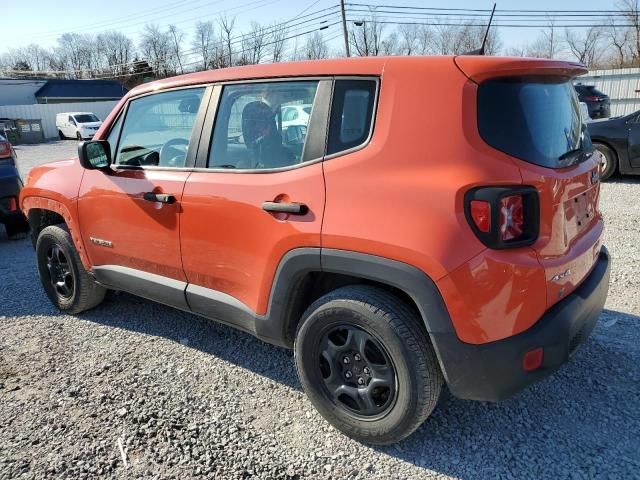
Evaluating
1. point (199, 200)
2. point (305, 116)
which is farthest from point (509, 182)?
point (199, 200)

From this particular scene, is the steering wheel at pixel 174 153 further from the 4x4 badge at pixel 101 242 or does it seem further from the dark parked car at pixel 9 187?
the dark parked car at pixel 9 187

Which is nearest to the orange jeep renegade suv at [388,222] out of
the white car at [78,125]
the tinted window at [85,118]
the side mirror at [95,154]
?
the side mirror at [95,154]

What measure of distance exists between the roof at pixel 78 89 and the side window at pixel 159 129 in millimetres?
47734

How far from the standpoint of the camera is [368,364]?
2416 mm

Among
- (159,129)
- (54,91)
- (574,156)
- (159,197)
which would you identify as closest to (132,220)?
(159,197)

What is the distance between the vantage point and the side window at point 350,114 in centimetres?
237

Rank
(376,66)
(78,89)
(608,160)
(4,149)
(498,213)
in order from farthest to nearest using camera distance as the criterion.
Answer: (78,89) < (608,160) < (4,149) < (376,66) < (498,213)

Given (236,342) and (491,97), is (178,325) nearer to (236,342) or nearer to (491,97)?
(236,342)

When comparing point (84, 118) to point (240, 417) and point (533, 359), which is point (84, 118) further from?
point (533, 359)

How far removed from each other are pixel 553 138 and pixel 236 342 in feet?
7.96

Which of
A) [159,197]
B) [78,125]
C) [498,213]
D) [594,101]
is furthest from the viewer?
[78,125]

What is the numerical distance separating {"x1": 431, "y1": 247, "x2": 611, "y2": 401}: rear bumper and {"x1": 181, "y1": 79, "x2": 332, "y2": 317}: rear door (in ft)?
2.60

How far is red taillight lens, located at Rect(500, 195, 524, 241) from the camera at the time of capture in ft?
6.64

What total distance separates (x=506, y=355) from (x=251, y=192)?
1431 mm
